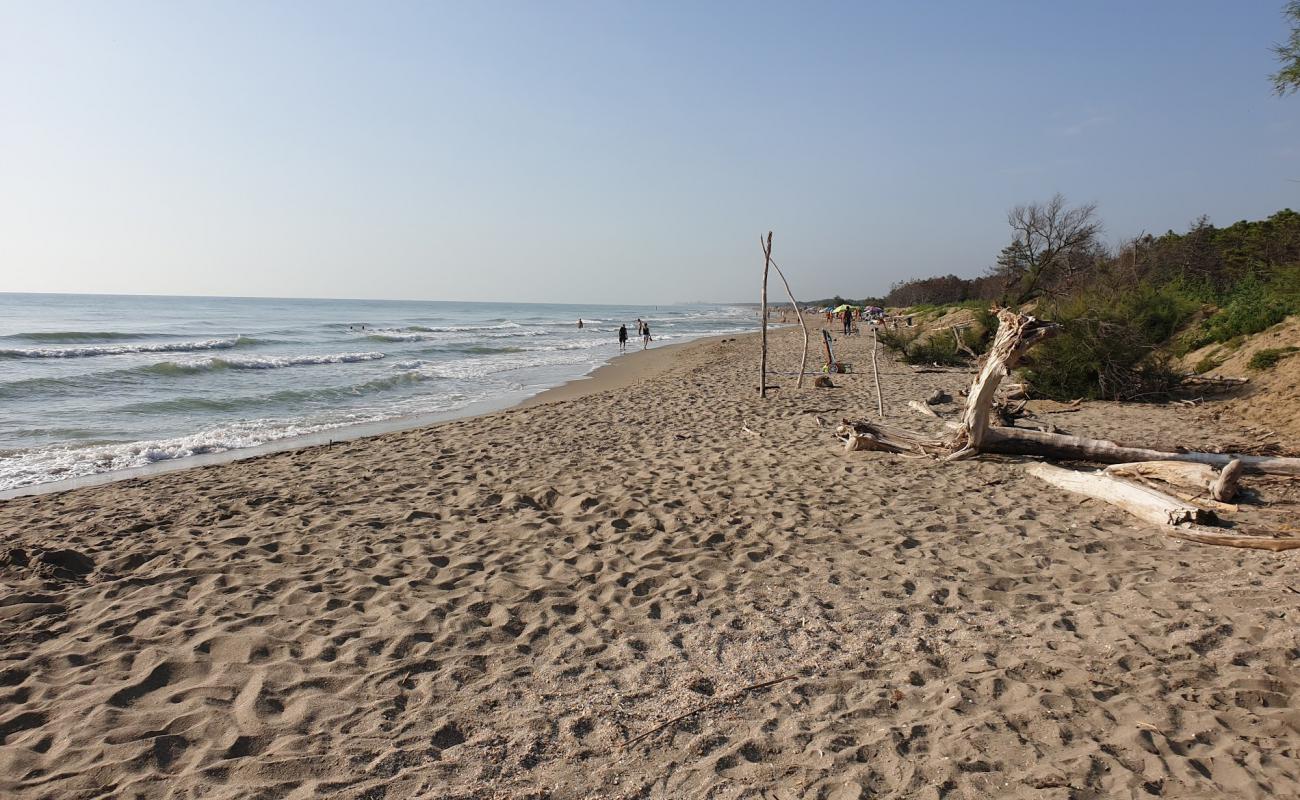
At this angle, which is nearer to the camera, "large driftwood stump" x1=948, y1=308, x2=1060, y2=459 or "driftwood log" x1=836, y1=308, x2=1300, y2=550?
"driftwood log" x1=836, y1=308, x2=1300, y2=550

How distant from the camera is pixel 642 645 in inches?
156

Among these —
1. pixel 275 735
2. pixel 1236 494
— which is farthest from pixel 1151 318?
pixel 275 735

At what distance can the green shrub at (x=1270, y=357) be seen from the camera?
A: 36.3 ft

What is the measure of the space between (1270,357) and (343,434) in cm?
1540

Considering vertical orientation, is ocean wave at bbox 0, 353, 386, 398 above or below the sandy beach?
above

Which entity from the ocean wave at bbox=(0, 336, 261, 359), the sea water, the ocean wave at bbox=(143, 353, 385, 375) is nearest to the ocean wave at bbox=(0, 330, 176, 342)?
the sea water

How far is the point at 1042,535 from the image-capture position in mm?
5430

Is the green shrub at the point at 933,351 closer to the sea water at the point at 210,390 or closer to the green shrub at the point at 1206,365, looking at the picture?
the green shrub at the point at 1206,365

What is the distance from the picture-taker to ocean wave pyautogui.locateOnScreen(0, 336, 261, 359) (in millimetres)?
24219

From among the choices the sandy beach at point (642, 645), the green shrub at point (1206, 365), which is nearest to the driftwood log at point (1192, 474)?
the sandy beach at point (642, 645)

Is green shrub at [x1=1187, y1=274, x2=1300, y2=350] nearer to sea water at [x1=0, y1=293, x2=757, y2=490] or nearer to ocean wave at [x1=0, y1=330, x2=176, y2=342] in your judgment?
sea water at [x1=0, y1=293, x2=757, y2=490]

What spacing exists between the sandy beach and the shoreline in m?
1.27

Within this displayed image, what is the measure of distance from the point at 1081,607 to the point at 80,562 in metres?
7.02

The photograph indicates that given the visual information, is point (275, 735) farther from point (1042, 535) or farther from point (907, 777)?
point (1042, 535)
